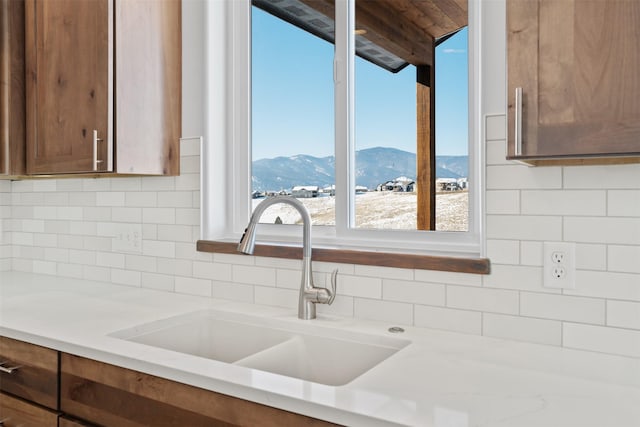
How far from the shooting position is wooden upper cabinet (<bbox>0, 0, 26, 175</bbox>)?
206 centimetres

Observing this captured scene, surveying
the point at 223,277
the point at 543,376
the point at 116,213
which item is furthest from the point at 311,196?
the point at 543,376

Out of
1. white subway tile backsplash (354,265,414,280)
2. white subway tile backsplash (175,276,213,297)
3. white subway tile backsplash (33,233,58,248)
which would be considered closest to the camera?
white subway tile backsplash (354,265,414,280)

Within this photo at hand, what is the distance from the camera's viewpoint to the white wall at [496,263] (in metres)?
1.26

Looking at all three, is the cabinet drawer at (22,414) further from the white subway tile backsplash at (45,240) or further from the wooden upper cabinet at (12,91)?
the white subway tile backsplash at (45,240)

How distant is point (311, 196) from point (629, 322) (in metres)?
1.17

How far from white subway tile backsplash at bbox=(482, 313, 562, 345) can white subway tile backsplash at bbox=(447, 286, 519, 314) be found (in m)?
0.02

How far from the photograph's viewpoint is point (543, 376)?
1122mm

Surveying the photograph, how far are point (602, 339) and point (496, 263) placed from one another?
1.04 ft

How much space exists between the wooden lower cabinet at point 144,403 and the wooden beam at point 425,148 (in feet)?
3.04

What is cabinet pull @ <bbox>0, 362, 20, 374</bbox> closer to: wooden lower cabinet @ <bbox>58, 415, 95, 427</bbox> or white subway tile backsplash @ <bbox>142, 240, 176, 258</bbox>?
wooden lower cabinet @ <bbox>58, 415, 95, 427</bbox>

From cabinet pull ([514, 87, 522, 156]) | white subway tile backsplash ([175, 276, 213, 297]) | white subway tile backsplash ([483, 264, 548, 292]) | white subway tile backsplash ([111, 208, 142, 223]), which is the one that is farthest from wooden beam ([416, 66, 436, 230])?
white subway tile backsplash ([111, 208, 142, 223])

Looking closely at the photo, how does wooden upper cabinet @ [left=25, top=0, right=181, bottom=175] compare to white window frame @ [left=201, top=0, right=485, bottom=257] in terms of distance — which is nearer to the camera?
white window frame @ [left=201, top=0, right=485, bottom=257]

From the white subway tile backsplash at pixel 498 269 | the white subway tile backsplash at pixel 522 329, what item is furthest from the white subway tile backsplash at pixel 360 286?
the white subway tile backsplash at pixel 522 329

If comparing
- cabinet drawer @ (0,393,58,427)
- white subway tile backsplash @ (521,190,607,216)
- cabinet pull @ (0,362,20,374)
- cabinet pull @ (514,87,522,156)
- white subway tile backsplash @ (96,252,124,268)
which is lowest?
cabinet drawer @ (0,393,58,427)
